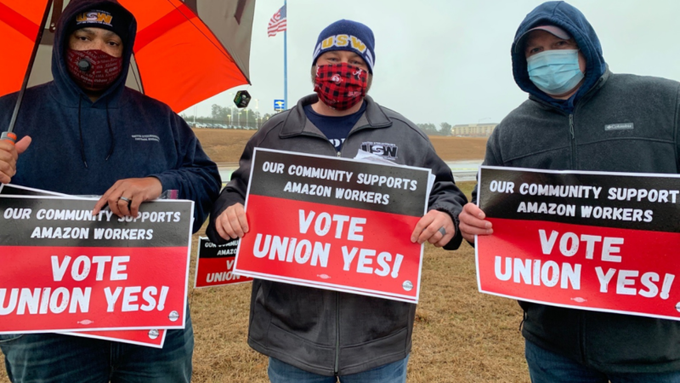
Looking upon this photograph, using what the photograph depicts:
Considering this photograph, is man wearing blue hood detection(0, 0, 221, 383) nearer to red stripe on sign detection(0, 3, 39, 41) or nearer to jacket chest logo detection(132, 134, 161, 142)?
jacket chest logo detection(132, 134, 161, 142)

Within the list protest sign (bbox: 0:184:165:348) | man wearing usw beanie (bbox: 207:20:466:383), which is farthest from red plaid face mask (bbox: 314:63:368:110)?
protest sign (bbox: 0:184:165:348)

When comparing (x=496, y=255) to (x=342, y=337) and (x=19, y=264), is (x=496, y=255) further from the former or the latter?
(x=19, y=264)

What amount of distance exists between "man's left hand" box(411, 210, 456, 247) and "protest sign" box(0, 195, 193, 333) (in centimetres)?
102

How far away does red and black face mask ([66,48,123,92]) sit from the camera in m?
2.00

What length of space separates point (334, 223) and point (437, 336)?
255cm

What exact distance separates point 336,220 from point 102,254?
103 cm

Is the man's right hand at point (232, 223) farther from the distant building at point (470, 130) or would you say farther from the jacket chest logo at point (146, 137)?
the distant building at point (470, 130)

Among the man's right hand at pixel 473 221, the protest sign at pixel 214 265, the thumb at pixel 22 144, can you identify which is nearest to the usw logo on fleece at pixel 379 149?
the man's right hand at pixel 473 221

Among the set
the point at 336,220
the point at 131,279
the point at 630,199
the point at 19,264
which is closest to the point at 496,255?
the point at 630,199

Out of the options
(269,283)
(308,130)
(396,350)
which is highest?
(308,130)

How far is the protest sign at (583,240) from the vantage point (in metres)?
1.87

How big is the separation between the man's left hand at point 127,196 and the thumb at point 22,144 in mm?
342

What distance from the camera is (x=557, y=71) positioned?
2.08m

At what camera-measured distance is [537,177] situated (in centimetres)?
203
